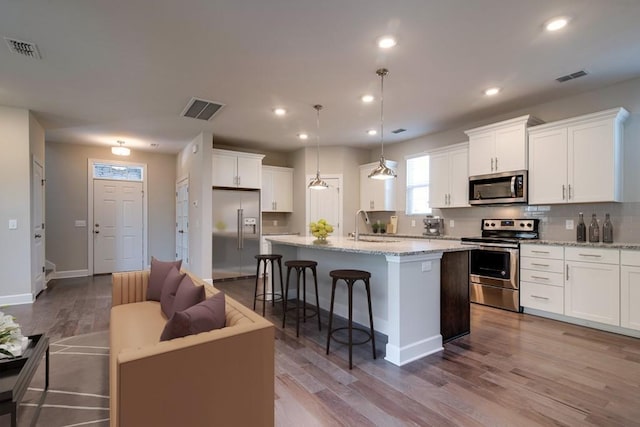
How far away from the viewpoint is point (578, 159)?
12.1 ft

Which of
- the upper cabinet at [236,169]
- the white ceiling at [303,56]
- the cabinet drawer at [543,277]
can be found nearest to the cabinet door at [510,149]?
the white ceiling at [303,56]

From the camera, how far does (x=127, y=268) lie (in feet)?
22.5

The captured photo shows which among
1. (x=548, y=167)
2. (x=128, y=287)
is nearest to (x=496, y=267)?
(x=548, y=167)

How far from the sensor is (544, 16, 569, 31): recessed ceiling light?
7.80 feet

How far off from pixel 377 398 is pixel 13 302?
5.00 metres

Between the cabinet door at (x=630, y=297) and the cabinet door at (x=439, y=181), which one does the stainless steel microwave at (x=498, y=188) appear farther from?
the cabinet door at (x=630, y=297)

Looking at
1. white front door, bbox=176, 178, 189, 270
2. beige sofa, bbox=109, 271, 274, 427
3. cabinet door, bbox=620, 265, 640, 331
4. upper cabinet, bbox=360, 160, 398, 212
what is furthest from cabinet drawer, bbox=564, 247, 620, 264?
white front door, bbox=176, 178, 189, 270

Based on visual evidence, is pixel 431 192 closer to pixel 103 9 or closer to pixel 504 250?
pixel 504 250

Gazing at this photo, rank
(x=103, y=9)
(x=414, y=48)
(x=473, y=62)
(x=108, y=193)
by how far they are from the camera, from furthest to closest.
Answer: (x=108, y=193) → (x=473, y=62) → (x=414, y=48) → (x=103, y=9)

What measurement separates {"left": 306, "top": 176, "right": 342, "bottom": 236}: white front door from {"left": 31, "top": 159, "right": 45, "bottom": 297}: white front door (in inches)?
173

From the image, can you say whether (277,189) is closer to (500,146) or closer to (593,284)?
(500,146)

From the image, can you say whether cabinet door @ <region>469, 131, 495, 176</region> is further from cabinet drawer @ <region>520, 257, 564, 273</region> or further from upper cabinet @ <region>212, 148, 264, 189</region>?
upper cabinet @ <region>212, 148, 264, 189</region>

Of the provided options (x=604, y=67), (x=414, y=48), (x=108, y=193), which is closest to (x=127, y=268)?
(x=108, y=193)

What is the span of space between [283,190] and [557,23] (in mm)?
5369
